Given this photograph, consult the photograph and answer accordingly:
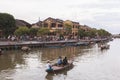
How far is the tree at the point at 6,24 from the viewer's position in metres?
91.2

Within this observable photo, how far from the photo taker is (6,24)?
303ft

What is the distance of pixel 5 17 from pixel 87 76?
194 ft

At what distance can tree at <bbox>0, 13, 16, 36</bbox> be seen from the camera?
91.2 m

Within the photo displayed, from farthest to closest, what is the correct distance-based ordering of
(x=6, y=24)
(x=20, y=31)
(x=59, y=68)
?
(x=20, y=31) < (x=6, y=24) < (x=59, y=68)

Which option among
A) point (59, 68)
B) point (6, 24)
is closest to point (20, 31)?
point (6, 24)

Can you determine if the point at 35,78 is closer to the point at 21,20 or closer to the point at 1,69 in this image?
the point at 1,69

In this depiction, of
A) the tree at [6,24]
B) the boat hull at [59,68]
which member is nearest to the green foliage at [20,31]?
the tree at [6,24]

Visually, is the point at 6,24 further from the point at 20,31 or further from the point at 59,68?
the point at 59,68

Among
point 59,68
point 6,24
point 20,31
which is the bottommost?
point 59,68

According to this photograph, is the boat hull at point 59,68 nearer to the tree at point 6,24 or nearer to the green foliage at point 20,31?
the tree at point 6,24

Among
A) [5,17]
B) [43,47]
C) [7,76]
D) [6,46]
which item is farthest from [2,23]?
[7,76]

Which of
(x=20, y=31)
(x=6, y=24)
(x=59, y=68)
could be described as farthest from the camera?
(x=20, y=31)

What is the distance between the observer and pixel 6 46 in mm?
71562

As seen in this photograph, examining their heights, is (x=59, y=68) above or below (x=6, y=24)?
below
